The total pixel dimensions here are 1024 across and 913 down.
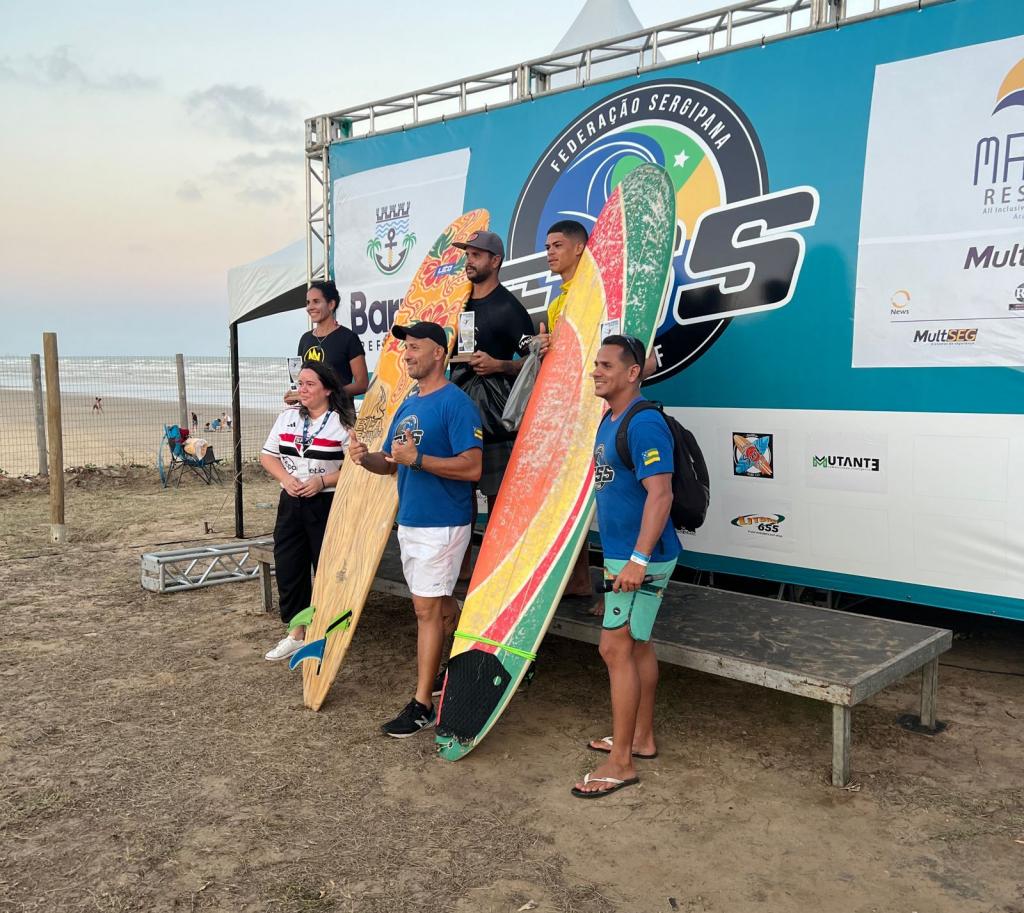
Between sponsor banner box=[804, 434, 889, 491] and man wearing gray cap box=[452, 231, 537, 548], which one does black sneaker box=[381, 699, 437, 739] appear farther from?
sponsor banner box=[804, 434, 889, 491]

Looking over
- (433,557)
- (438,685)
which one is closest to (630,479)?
(433,557)

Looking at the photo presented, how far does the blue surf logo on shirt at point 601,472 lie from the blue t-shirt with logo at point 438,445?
1.98ft

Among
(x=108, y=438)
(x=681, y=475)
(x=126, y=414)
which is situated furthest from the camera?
(x=126, y=414)

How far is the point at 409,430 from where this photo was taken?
12.0 ft

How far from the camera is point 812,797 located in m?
3.19

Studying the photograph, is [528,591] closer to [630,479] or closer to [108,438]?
[630,479]

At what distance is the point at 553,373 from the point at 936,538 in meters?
2.00

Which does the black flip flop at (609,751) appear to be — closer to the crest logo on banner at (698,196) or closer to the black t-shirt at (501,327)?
the black t-shirt at (501,327)

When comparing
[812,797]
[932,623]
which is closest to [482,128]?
[932,623]

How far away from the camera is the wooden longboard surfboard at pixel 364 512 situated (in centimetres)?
418

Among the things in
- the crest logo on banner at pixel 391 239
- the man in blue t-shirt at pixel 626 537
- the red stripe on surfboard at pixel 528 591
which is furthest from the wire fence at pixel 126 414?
the man in blue t-shirt at pixel 626 537

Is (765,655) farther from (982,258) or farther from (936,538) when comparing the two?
(982,258)

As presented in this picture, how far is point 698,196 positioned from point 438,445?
7.88 ft

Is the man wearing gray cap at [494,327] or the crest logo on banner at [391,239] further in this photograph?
the crest logo on banner at [391,239]
